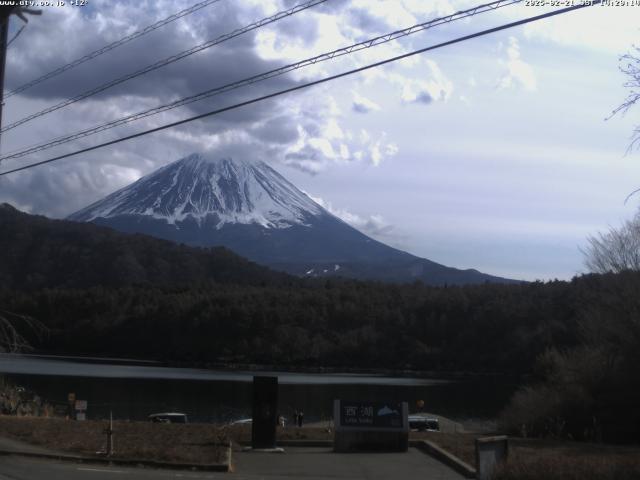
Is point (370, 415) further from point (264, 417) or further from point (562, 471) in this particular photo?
point (562, 471)

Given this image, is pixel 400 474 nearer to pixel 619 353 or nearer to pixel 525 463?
pixel 525 463

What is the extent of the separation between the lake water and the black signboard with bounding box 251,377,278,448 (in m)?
31.1

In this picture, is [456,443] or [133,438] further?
[456,443]

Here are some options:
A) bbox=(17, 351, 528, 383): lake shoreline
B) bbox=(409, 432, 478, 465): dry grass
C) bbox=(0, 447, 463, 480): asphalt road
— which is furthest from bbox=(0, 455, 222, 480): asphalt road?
bbox=(17, 351, 528, 383): lake shoreline

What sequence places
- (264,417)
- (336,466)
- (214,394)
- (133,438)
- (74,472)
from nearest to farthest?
1. (74,472)
2. (336,466)
3. (264,417)
4. (133,438)
5. (214,394)

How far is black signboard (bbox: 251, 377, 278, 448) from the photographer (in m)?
20.2

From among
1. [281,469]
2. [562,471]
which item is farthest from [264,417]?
[562,471]

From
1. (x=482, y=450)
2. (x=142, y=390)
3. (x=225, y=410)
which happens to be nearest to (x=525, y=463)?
(x=482, y=450)

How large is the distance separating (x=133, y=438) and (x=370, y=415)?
214 inches

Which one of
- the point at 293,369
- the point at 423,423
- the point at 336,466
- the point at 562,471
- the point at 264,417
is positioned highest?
the point at 293,369

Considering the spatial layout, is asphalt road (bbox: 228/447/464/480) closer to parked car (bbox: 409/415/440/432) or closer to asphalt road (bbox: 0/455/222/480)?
asphalt road (bbox: 0/455/222/480)

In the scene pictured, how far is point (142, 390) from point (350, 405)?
55.3 meters

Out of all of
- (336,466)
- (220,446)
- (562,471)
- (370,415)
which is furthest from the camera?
(370,415)

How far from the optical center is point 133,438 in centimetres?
2073
